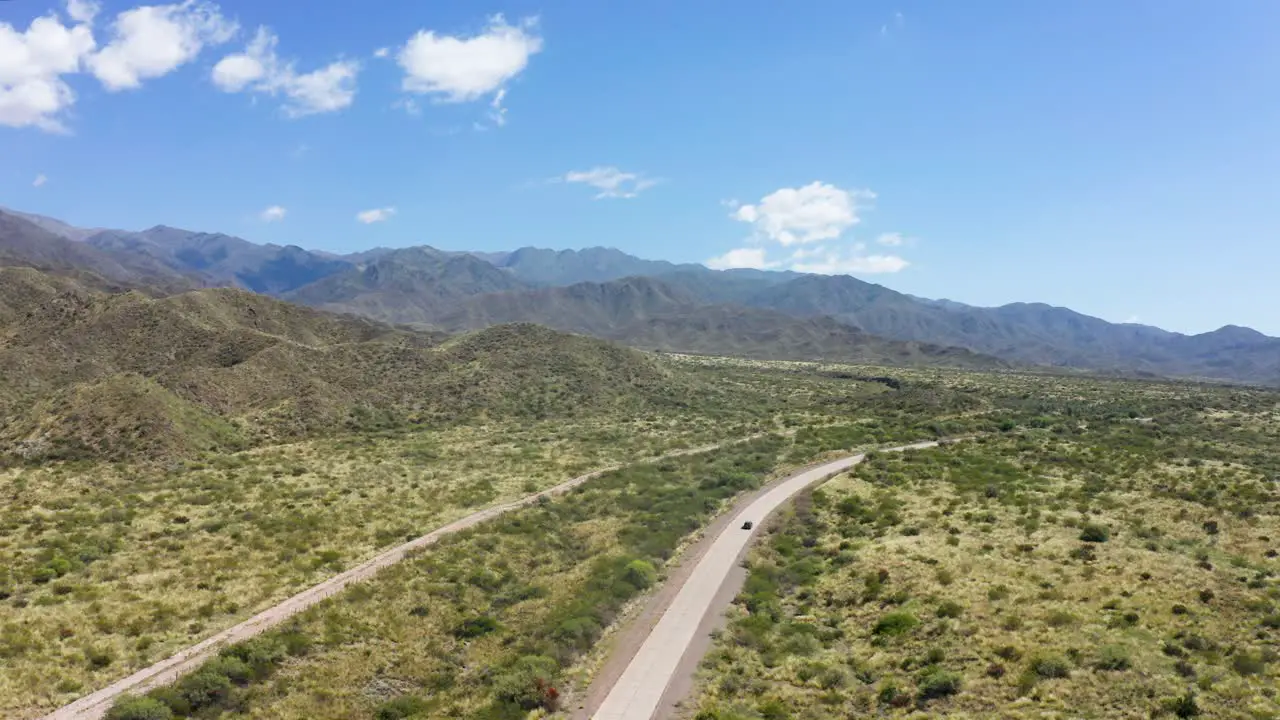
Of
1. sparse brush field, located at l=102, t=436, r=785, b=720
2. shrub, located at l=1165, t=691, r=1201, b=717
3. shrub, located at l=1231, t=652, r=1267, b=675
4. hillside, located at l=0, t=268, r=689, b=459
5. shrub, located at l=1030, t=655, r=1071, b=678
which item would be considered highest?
hillside, located at l=0, t=268, r=689, b=459

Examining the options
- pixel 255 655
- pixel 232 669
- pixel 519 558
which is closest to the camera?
pixel 232 669

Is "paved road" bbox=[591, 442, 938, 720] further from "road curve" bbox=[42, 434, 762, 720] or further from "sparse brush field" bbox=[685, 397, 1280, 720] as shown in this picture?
"road curve" bbox=[42, 434, 762, 720]

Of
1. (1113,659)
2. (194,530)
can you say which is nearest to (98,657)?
(194,530)

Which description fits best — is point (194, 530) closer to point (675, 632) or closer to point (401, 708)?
point (401, 708)

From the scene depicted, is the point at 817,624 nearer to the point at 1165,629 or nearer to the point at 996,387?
the point at 1165,629

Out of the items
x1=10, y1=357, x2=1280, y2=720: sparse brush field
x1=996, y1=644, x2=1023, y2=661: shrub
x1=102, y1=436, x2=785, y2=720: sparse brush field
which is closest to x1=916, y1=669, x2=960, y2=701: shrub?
x1=10, y1=357, x2=1280, y2=720: sparse brush field

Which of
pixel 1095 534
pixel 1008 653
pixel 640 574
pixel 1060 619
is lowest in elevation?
pixel 640 574

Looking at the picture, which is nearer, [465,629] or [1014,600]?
[1014,600]
